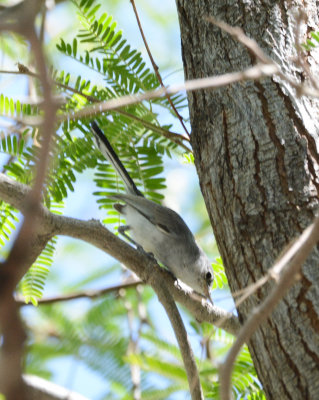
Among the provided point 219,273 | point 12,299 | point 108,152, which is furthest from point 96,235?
point 12,299

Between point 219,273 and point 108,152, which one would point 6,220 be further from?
point 219,273

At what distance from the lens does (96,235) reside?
2262 mm

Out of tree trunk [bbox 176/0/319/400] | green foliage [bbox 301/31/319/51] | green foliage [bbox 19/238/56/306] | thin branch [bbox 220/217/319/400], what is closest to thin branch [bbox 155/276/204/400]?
tree trunk [bbox 176/0/319/400]

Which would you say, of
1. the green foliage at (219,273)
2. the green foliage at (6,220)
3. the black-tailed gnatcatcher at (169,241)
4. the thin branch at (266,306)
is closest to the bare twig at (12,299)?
the thin branch at (266,306)

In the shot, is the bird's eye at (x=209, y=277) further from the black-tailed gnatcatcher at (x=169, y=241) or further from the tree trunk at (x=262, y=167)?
the tree trunk at (x=262, y=167)

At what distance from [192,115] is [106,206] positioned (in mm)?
957

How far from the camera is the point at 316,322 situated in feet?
5.65

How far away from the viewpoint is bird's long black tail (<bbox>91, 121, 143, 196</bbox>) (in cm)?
282

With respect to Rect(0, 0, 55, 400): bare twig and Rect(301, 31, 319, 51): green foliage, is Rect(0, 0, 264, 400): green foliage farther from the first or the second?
Rect(0, 0, 55, 400): bare twig

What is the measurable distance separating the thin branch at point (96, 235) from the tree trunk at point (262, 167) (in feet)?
0.83

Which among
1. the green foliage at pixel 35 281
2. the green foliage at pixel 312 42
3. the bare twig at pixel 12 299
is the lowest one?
the bare twig at pixel 12 299

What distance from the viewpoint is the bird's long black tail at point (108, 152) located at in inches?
111

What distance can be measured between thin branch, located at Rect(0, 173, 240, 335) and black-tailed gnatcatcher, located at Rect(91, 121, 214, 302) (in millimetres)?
978

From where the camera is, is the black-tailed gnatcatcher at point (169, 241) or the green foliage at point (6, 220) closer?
the green foliage at point (6, 220)
